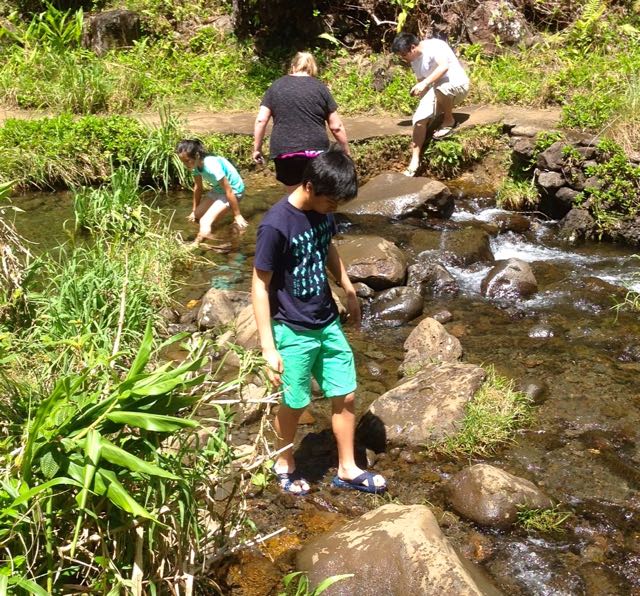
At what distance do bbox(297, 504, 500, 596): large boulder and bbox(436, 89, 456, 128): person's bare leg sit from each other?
673 cm

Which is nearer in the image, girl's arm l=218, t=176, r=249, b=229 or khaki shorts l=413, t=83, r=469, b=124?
girl's arm l=218, t=176, r=249, b=229

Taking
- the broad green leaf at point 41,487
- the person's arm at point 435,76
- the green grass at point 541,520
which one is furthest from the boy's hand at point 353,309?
the person's arm at point 435,76

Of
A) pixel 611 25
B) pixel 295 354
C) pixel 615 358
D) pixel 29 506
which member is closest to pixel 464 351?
pixel 615 358

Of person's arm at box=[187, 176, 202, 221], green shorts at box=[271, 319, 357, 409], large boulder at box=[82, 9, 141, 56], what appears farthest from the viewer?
large boulder at box=[82, 9, 141, 56]

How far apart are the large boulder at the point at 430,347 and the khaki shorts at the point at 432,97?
13.7 feet

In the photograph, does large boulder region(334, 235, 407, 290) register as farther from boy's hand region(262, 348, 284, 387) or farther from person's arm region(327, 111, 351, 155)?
boy's hand region(262, 348, 284, 387)

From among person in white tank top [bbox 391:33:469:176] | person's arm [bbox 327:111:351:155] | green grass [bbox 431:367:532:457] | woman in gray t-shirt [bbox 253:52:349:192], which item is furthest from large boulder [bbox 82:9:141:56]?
green grass [bbox 431:367:532:457]

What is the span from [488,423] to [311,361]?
1.32 m

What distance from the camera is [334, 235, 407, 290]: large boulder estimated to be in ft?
21.6

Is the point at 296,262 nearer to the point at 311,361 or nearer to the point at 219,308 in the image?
the point at 311,361

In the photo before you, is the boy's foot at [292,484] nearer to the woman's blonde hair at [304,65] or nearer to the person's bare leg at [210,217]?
the woman's blonde hair at [304,65]

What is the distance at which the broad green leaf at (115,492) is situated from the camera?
2.26 meters

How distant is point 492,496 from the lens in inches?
150

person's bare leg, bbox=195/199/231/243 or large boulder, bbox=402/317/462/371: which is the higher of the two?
large boulder, bbox=402/317/462/371
